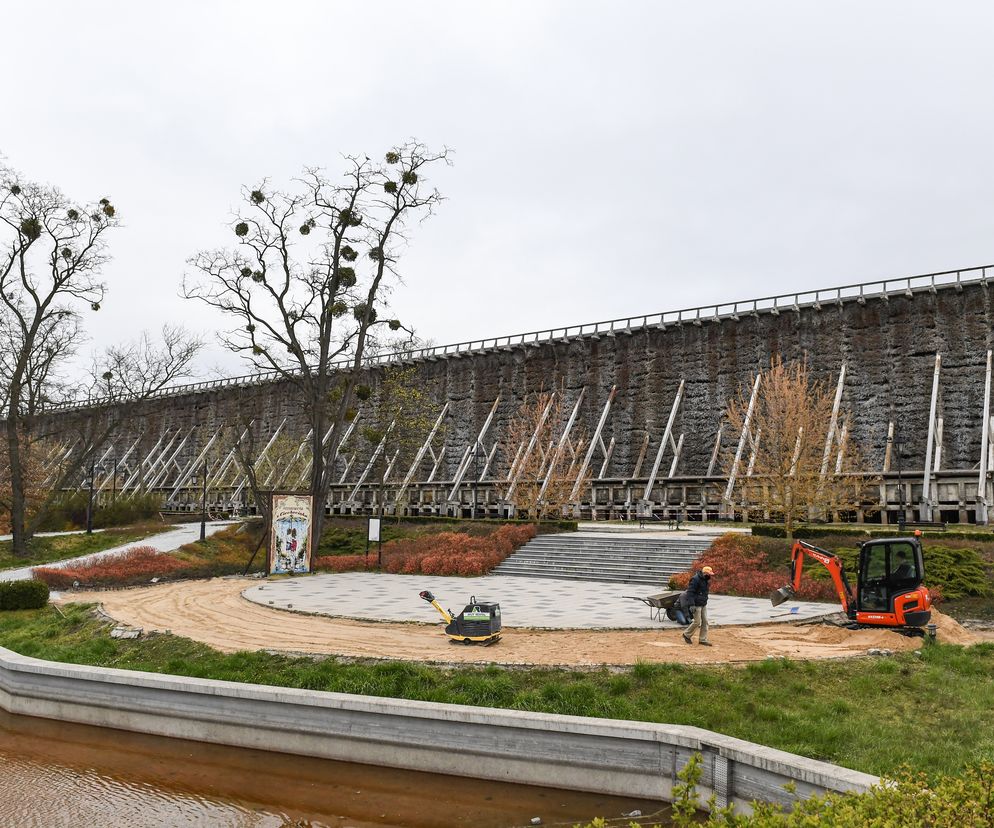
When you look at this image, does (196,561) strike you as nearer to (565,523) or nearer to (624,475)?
(565,523)

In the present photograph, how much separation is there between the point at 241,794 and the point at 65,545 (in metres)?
28.9

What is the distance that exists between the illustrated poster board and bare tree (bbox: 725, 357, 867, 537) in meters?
16.1

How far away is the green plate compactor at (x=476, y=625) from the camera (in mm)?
11773

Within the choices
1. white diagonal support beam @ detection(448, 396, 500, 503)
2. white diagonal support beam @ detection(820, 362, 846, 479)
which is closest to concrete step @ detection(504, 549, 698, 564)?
white diagonal support beam @ detection(820, 362, 846, 479)

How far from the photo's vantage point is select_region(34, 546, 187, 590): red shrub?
70.1 ft

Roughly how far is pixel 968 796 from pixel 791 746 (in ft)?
10.1

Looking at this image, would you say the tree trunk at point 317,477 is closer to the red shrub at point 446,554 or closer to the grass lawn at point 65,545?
the red shrub at point 446,554

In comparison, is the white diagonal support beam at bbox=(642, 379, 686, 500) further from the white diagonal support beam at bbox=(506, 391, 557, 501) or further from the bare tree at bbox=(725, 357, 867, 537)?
the white diagonal support beam at bbox=(506, 391, 557, 501)

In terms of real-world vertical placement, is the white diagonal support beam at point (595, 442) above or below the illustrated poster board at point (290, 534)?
above

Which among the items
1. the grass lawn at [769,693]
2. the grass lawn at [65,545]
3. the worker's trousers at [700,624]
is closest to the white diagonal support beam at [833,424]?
the worker's trousers at [700,624]

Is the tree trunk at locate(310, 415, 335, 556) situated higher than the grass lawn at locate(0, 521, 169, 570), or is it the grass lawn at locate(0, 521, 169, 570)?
the tree trunk at locate(310, 415, 335, 556)

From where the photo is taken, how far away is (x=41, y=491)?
38188 millimetres

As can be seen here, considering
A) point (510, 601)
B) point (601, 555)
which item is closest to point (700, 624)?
point (510, 601)

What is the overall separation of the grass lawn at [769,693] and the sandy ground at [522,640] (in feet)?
2.24
